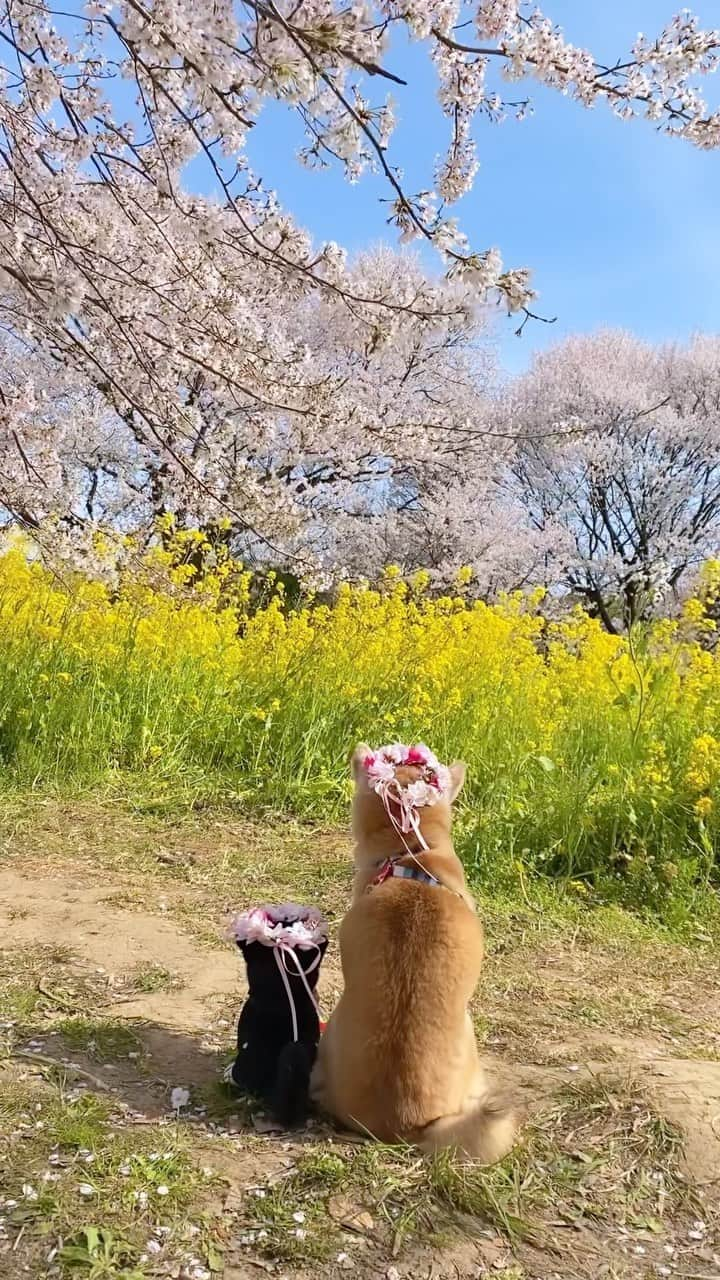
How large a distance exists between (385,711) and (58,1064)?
350 centimetres

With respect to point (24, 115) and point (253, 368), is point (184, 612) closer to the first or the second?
point (253, 368)

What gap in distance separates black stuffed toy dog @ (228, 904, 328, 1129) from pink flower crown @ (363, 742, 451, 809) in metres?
0.43

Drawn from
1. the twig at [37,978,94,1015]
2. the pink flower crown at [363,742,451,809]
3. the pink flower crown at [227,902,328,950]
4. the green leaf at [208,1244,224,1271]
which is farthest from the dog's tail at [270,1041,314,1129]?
the twig at [37,978,94,1015]

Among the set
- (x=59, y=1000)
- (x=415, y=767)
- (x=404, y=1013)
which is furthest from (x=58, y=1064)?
(x=415, y=767)

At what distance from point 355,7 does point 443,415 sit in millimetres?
14166

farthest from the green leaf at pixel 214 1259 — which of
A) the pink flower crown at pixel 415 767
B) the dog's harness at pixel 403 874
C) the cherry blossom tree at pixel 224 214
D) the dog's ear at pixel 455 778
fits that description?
the cherry blossom tree at pixel 224 214

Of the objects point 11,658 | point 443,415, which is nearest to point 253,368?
point 11,658

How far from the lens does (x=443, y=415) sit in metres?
16.1

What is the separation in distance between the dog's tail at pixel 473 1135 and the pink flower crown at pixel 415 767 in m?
0.72

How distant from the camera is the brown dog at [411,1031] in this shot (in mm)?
1833

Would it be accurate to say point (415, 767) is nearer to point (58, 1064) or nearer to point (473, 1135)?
point (473, 1135)

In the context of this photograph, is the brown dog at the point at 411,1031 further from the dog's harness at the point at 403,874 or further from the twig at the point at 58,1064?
the twig at the point at 58,1064

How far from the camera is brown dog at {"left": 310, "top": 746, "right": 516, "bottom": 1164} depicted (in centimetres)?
183

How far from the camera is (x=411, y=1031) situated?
5.98 ft
